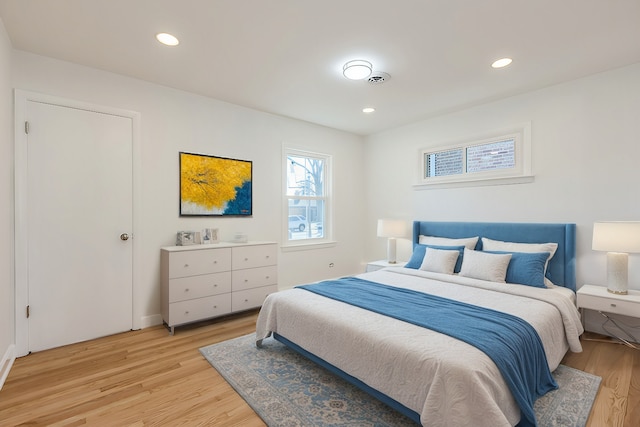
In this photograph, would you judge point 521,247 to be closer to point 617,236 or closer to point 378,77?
point 617,236

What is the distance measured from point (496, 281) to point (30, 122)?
441 centimetres

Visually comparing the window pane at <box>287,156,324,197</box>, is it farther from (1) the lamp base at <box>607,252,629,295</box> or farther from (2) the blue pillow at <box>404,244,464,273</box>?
(1) the lamp base at <box>607,252,629,295</box>

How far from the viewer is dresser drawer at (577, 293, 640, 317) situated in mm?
2471

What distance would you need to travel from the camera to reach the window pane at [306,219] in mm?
4555

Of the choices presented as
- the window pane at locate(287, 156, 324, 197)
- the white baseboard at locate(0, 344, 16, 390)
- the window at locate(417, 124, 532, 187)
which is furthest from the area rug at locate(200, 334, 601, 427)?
the window pane at locate(287, 156, 324, 197)

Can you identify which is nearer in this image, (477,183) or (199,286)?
(199,286)

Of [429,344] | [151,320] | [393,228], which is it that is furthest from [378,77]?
[151,320]

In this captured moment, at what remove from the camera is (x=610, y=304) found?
2576 mm

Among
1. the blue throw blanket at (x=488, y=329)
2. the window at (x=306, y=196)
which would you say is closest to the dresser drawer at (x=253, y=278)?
the window at (x=306, y=196)

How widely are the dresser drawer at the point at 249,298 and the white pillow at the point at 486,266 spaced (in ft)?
7.33

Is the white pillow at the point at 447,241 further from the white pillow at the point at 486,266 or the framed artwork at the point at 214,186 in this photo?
the framed artwork at the point at 214,186

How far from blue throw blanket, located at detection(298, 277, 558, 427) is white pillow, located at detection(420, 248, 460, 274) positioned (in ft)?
2.88

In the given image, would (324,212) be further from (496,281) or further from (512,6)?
(512,6)

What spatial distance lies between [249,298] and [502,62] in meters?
3.50
